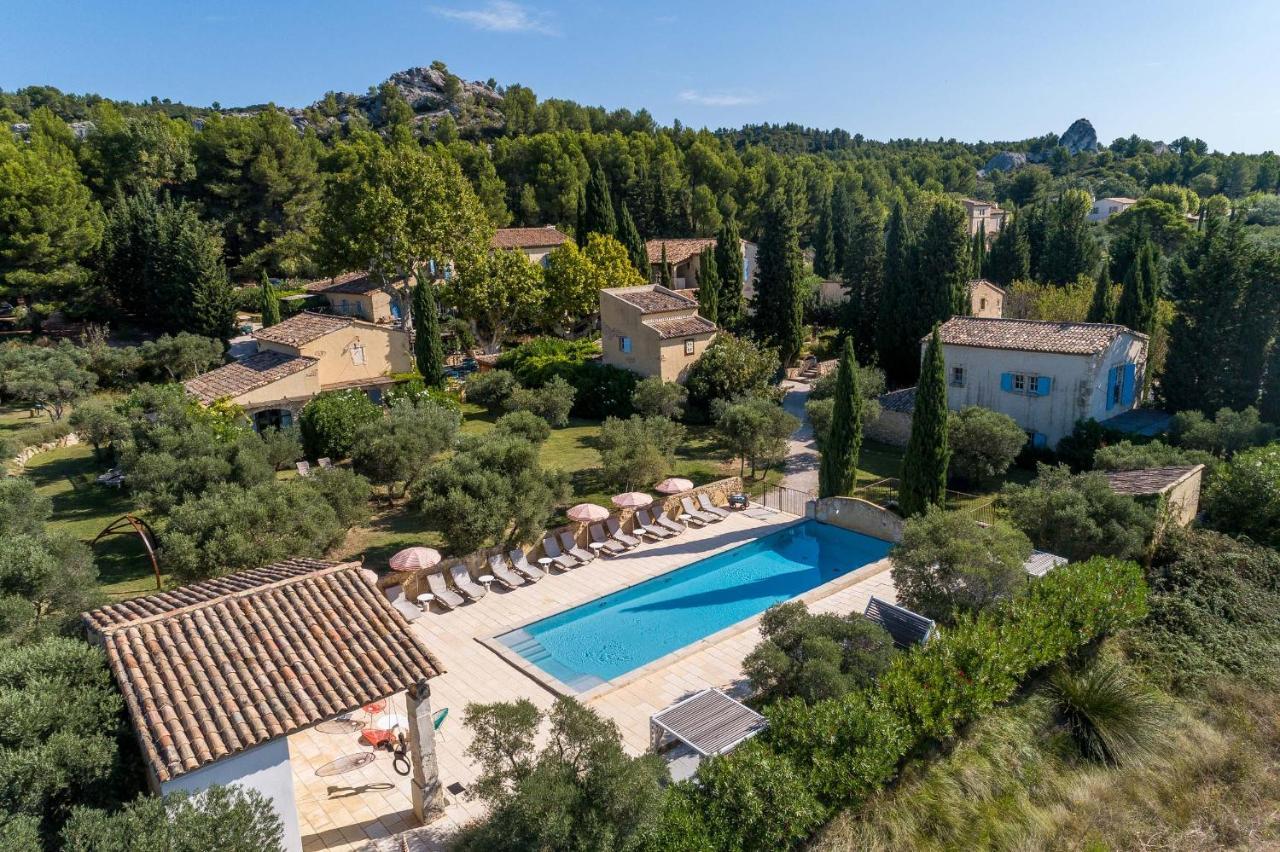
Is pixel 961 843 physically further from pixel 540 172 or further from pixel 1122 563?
pixel 540 172

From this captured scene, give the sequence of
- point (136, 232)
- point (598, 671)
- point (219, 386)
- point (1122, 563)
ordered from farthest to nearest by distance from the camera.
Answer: point (136, 232), point (219, 386), point (598, 671), point (1122, 563)

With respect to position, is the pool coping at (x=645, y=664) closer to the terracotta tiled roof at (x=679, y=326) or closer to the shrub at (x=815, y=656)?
the shrub at (x=815, y=656)

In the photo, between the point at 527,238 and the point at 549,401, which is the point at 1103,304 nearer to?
the point at 549,401

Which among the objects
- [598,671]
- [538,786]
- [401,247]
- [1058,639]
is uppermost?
[401,247]

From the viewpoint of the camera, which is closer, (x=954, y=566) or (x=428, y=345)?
(x=954, y=566)

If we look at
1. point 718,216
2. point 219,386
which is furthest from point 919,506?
point 718,216

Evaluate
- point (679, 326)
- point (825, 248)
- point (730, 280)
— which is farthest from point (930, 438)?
point (825, 248)

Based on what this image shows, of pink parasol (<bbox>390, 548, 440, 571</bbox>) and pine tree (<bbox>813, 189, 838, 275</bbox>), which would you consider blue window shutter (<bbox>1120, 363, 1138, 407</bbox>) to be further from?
pine tree (<bbox>813, 189, 838, 275</bbox>)
